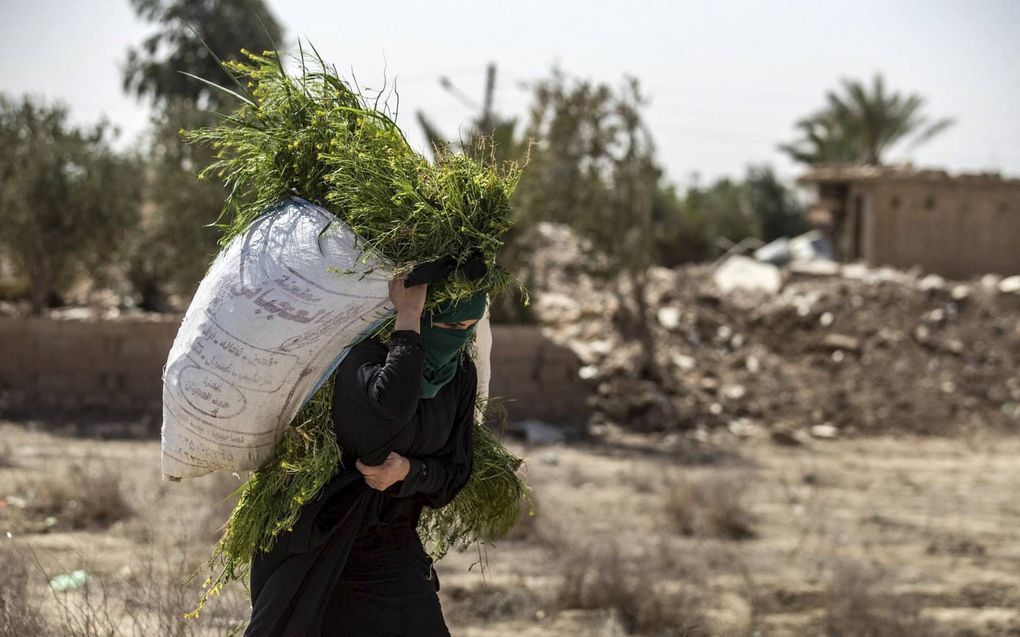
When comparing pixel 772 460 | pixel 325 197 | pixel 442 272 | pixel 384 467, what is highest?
pixel 325 197

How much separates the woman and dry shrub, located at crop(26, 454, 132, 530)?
5097 millimetres

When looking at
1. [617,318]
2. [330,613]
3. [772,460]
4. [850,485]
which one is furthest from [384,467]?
[617,318]

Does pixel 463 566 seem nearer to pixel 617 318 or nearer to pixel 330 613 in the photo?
pixel 330 613

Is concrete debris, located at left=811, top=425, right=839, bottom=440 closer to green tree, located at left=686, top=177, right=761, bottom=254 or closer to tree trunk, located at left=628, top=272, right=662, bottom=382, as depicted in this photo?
tree trunk, located at left=628, top=272, right=662, bottom=382

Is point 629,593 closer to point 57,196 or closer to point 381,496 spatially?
point 381,496

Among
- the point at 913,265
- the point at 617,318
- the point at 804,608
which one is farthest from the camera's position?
the point at 913,265

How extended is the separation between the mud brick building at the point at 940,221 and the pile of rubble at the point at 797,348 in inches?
35.1

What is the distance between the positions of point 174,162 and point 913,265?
1367cm

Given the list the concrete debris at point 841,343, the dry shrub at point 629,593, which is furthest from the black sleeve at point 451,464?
the concrete debris at point 841,343

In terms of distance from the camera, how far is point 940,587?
746 centimetres

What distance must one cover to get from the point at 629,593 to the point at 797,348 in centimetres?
1142

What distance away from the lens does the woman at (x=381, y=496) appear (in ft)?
8.45

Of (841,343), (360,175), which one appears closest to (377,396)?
(360,175)

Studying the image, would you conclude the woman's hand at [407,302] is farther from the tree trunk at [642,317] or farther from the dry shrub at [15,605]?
the tree trunk at [642,317]
